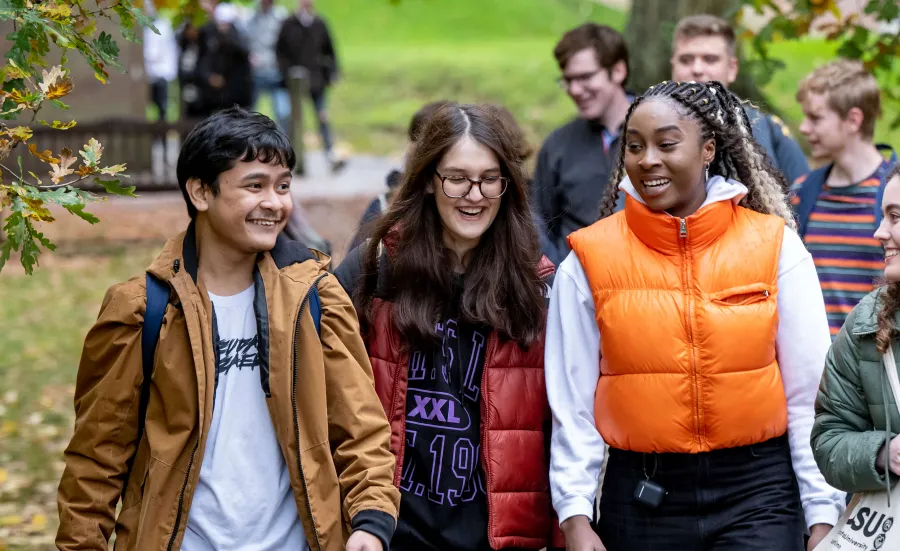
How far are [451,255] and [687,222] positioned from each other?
31.3 inches

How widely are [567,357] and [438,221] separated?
2.13 ft

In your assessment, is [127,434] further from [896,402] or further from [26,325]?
[26,325]

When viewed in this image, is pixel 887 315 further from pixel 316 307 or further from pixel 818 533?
pixel 316 307

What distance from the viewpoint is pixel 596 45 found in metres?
6.01

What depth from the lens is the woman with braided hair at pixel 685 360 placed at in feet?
11.6

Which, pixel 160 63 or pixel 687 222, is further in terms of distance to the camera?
pixel 160 63

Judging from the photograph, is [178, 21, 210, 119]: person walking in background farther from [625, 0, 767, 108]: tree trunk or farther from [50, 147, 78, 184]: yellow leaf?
[50, 147, 78, 184]: yellow leaf

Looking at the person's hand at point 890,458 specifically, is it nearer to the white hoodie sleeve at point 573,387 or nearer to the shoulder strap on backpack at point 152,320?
the white hoodie sleeve at point 573,387

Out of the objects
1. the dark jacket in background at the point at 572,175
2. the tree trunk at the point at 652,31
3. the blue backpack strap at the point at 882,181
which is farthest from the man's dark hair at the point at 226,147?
the tree trunk at the point at 652,31

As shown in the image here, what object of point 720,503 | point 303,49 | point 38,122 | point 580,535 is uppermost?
point 303,49

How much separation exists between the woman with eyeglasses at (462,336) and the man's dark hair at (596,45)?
2074 millimetres

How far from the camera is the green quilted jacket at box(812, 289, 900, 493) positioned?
317 cm

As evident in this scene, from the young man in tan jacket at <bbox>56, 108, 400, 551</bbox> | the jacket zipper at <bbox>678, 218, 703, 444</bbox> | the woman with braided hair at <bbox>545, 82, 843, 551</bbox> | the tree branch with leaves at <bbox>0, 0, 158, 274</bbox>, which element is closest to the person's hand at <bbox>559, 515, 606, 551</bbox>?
the woman with braided hair at <bbox>545, 82, 843, 551</bbox>

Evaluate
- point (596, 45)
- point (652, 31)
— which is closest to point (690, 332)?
point (596, 45)
